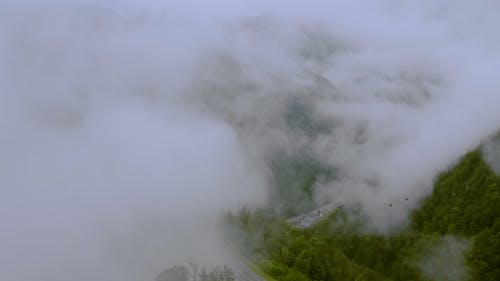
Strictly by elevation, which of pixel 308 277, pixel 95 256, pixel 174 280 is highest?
pixel 308 277

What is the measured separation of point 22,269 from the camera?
636 feet

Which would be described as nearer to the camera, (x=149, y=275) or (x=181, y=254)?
(x=149, y=275)

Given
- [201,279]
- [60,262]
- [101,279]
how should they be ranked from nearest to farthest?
[201,279] → [101,279] → [60,262]

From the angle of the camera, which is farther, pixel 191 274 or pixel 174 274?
pixel 191 274

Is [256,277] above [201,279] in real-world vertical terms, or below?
above

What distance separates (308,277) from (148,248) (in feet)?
182

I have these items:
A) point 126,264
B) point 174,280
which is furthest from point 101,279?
point 174,280

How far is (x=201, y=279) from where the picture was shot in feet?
508

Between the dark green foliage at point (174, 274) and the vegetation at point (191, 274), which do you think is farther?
the vegetation at point (191, 274)

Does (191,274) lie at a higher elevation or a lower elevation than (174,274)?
higher

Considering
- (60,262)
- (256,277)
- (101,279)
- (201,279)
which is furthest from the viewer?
(60,262)

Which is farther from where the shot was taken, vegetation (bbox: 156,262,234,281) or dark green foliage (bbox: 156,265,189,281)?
vegetation (bbox: 156,262,234,281)

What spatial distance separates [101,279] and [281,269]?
184 ft

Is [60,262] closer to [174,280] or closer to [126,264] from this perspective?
[126,264]
